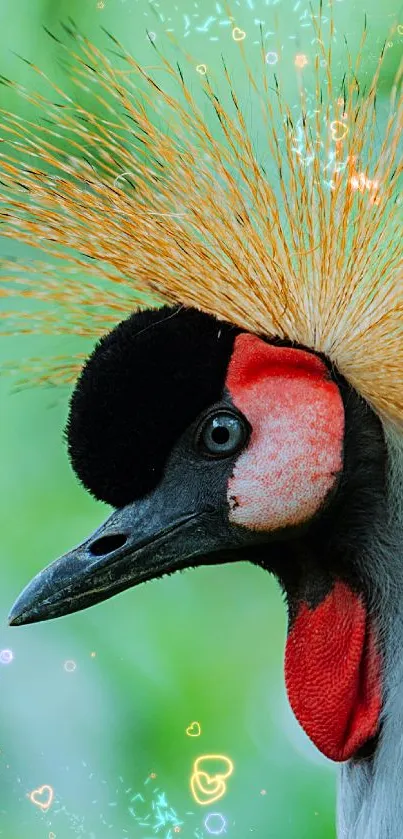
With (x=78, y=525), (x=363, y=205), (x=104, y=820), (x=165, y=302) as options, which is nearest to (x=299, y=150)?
(x=363, y=205)

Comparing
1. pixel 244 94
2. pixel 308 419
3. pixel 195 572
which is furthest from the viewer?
pixel 195 572

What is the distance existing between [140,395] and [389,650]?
0.32 metres

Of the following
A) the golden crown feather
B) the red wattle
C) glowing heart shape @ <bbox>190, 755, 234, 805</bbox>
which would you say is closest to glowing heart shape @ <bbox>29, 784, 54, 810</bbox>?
glowing heart shape @ <bbox>190, 755, 234, 805</bbox>

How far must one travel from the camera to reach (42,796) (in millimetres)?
1745

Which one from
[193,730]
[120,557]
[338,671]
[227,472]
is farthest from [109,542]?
[193,730]

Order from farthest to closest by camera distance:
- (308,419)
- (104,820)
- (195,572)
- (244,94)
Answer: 1. (195,572)
2. (104,820)
3. (244,94)
4. (308,419)

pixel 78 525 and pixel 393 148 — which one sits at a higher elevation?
pixel 393 148

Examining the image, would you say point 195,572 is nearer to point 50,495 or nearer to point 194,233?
point 50,495

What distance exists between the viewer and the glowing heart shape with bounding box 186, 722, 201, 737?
5.74ft

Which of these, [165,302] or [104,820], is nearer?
[165,302]

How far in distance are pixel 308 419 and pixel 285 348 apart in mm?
73

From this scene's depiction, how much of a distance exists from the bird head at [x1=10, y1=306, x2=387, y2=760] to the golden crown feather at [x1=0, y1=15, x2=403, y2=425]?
44mm

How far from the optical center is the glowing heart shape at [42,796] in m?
1.74

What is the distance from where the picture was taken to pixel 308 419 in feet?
2.88
